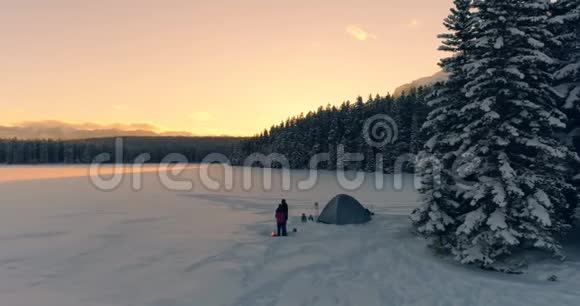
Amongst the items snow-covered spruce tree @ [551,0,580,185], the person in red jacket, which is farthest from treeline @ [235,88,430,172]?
the person in red jacket

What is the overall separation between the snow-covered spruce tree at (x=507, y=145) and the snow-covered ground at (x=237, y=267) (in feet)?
3.94

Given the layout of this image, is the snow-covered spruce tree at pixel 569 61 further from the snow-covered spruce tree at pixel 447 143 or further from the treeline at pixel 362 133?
the treeline at pixel 362 133

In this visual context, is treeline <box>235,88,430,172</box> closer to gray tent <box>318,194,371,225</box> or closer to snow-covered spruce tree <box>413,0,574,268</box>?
gray tent <box>318,194,371,225</box>

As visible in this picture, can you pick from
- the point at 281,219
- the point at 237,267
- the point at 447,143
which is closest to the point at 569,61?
the point at 447,143

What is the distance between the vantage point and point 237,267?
43.6 ft

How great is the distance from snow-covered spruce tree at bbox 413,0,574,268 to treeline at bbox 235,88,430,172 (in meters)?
47.6

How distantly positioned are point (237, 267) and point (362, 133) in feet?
225

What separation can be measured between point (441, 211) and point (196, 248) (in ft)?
32.1

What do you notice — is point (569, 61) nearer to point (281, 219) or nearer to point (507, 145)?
point (507, 145)

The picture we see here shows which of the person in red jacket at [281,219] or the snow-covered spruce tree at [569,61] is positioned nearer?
the snow-covered spruce tree at [569,61]

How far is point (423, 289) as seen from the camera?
36.6ft

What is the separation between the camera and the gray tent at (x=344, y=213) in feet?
69.1

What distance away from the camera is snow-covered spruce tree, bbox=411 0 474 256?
14719 mm

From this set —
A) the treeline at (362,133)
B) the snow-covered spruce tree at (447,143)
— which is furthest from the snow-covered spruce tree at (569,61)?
the treeline at (362,133)
